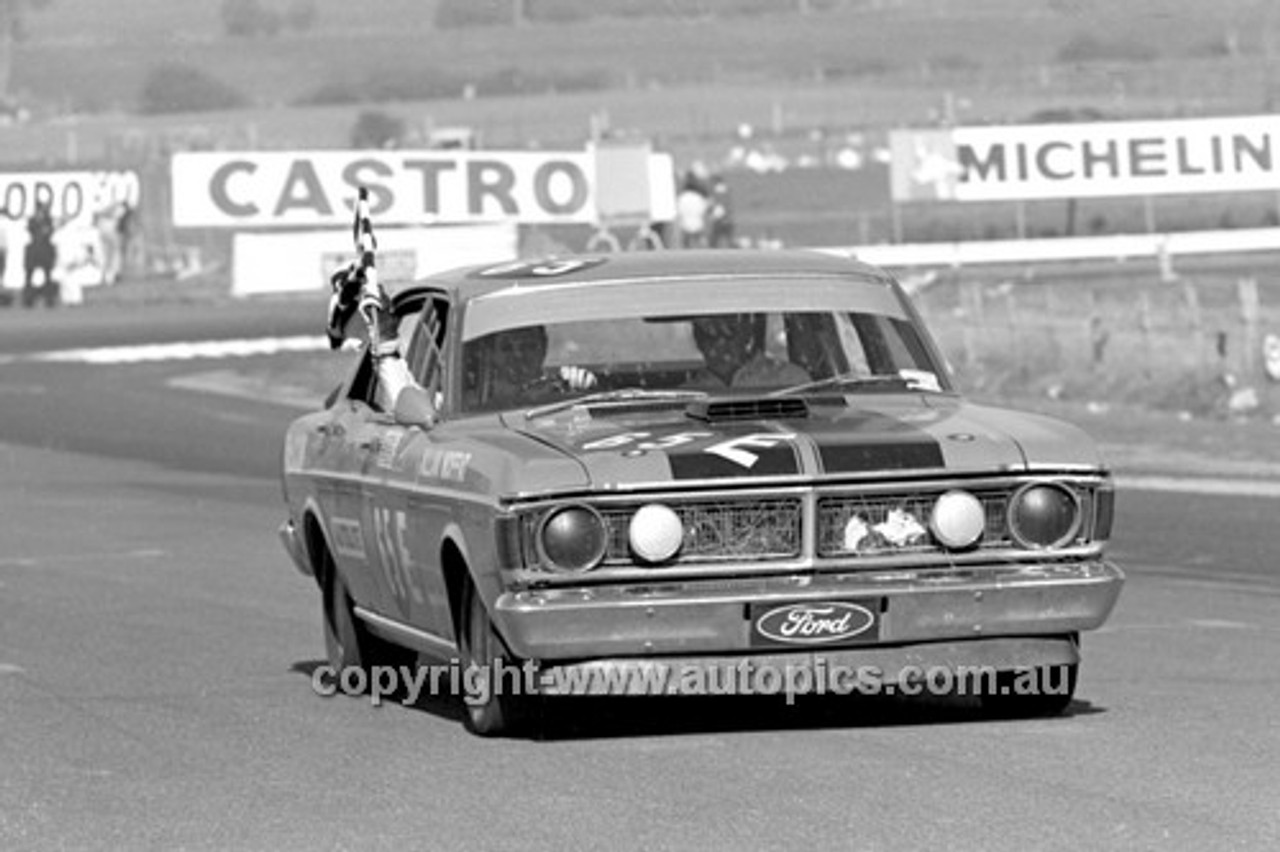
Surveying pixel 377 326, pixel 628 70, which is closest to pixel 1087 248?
pixel 377 326

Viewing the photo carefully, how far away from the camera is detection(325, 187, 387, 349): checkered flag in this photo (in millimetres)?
11945

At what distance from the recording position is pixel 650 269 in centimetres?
1180

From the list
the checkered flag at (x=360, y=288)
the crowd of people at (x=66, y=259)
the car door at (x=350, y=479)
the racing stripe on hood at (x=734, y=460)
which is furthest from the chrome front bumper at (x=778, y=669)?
the crowd of people at (x=66, y=259)

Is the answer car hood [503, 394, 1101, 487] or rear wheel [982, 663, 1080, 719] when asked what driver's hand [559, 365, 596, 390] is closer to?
car hood [503, 394, 1101, 487]

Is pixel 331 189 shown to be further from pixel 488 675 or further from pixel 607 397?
pixel 488 675

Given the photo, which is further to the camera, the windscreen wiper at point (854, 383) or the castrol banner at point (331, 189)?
the castrol banner at point (331, 189)

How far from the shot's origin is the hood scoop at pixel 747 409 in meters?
10.7

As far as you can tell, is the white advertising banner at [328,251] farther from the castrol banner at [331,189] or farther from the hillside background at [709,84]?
the hillside background at [709,84]

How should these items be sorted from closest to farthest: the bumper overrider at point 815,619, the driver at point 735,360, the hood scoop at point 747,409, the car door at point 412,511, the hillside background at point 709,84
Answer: the bumper overrider at point 815,619 → the hood scoop at point 747,409 → the car door at point 412,511 → the driver at point 735,360 → the hillside background at point 709,84

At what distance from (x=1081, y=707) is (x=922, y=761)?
1419 millimetres

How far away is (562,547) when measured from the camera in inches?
404

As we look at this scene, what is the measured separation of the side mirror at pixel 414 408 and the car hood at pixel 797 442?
369 millimetres

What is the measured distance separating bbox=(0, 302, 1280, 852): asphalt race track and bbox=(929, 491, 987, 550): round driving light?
58cm

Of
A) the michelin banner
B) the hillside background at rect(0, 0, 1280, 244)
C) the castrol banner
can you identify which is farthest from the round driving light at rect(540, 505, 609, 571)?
the hillside background at rect(0, 0, 1280, 244)
